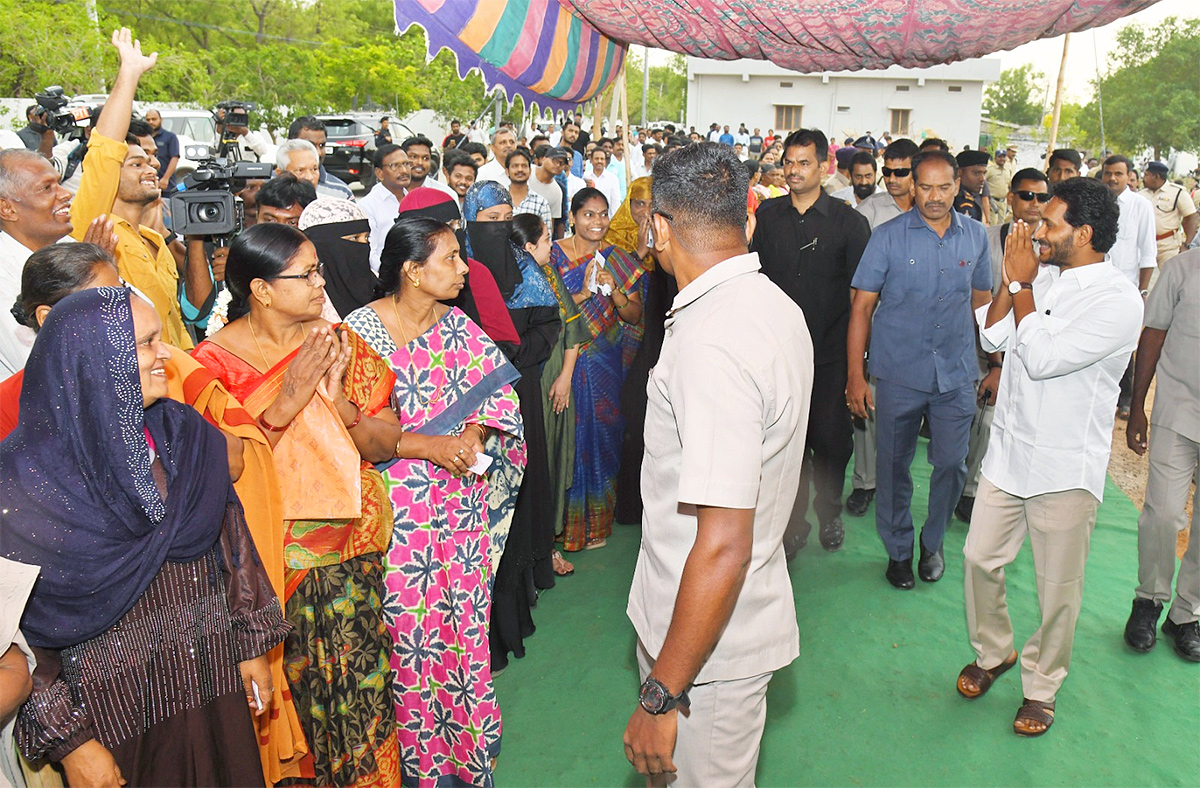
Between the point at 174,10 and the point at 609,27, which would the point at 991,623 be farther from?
the point at 174,10

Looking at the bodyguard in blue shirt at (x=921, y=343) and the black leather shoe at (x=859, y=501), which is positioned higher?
the bodyguard in blue shirt at (x=921, y=343)

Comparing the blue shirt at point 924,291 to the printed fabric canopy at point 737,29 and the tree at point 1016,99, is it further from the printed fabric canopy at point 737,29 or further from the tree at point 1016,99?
the tree at point 1016,99

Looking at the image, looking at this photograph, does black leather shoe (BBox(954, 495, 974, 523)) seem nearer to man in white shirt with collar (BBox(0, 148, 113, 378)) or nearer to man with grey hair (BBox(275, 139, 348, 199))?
man with grey hair (BBox(275, 139, 348, 199))

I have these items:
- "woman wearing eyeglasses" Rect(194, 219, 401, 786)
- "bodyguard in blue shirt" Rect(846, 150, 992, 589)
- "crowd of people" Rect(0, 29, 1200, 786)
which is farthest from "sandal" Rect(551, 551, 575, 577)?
"woman wearing eyeglasses" Rect(194, 219, 401, 786)

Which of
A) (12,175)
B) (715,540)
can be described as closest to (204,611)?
(715,540)

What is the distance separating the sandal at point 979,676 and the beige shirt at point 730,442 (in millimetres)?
1727

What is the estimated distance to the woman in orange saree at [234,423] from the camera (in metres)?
2.11

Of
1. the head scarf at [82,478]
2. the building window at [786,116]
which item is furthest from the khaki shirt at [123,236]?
the building window at [786,116]

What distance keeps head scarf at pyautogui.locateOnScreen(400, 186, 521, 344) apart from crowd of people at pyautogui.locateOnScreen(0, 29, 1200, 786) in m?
0.01

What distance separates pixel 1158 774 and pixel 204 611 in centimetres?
305

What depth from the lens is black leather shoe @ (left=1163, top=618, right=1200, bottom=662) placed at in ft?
11.4

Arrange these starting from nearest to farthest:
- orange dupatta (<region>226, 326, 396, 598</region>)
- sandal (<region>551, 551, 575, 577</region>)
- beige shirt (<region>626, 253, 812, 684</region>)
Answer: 1. beige shirt (<region>626, 253, 812, 684</region>)
2. orange dupatta (<region>226, 326, 396, 598</region>)
3. sandal (<region>551, 551, 575, 577</region>)

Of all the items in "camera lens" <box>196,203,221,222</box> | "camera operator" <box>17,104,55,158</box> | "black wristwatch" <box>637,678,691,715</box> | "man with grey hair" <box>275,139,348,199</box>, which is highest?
"camera operator" <box>17,104,55,158</box>

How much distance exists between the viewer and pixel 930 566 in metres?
4.15
